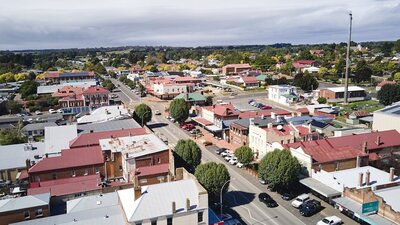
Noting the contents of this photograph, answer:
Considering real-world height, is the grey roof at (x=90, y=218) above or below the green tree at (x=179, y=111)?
below

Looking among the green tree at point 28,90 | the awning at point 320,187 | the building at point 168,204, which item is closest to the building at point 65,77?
the green tree at point 28,90

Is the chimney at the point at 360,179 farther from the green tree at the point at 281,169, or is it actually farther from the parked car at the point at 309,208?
the green tree at the point at 281,169

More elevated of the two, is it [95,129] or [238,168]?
[95,129]

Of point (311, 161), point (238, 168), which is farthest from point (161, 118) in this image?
point (311, 161)

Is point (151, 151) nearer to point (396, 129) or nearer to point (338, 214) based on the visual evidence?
point (338, 214)

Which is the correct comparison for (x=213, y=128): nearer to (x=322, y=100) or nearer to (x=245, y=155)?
(x=245, y=155)

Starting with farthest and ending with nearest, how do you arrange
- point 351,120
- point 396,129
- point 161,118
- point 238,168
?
point 161,118 < point 351,120 < point 396,129 < point 238,168
